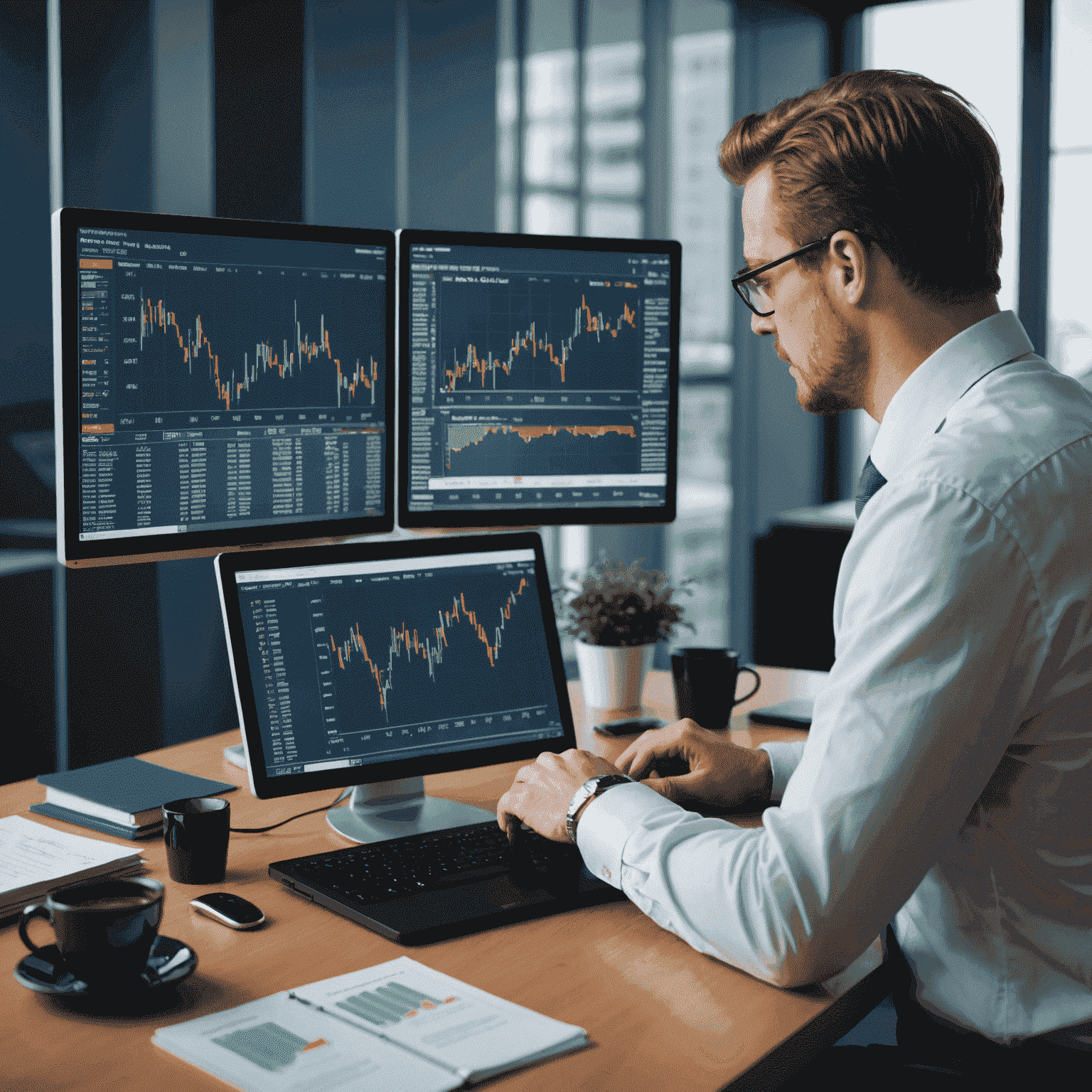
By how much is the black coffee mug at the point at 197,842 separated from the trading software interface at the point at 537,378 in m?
0.60

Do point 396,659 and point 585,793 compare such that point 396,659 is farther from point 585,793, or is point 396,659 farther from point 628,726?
point 628,726

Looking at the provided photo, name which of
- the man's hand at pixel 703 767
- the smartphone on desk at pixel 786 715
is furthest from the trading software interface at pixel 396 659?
the smartphone on desk at pixel 786 715

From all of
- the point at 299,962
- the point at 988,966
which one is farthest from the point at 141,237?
the point at 988,966

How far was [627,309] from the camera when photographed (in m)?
1.77

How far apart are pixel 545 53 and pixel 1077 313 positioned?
2002 mm

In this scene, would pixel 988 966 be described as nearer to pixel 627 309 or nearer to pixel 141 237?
pixel 627 309

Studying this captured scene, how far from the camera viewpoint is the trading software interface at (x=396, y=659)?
132 cm

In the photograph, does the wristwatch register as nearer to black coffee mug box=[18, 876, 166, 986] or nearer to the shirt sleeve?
the shirt sleeve

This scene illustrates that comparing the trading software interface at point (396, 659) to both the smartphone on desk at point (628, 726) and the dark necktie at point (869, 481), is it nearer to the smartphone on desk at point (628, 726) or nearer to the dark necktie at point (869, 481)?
the smartphone on desk at point (628, 726)

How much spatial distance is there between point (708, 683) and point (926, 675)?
0.84 meters

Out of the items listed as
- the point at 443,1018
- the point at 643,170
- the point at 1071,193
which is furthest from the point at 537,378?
the point at 1071,193

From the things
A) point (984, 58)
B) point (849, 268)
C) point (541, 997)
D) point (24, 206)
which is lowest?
point (541, 997)

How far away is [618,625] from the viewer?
185cm

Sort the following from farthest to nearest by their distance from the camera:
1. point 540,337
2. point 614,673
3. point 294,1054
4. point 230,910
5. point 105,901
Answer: point 614,673
point 540,337
point 230,910
point 105,901
point 294,1054
